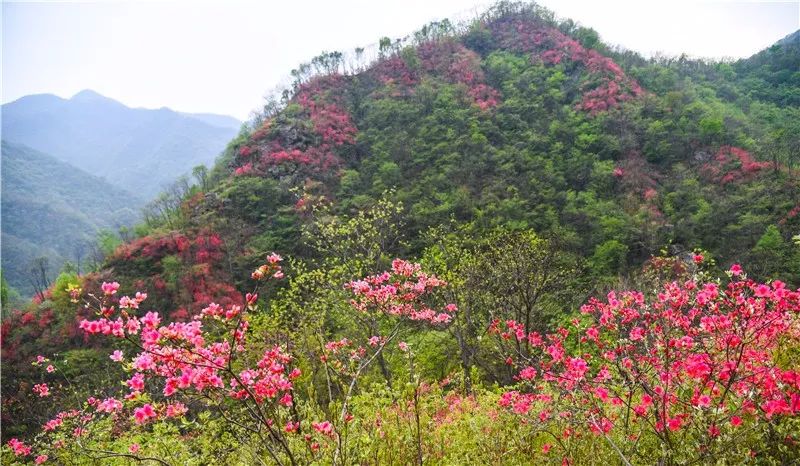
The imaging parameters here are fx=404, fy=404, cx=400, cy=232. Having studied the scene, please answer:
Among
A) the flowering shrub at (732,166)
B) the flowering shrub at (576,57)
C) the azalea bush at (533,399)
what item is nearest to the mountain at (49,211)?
the flowering shrub at (576,57)

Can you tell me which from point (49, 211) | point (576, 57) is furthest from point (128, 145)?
point (576, 57)

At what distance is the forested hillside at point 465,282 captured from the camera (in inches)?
121

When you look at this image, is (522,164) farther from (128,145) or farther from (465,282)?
(128,145)

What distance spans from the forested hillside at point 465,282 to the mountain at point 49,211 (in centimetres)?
4684

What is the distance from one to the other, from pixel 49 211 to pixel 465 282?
101 meters

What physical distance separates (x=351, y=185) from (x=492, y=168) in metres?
9.22

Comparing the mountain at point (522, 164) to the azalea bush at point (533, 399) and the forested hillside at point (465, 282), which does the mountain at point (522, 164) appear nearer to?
the forested hillside at point (465, 282)

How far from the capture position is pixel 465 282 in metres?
9.48

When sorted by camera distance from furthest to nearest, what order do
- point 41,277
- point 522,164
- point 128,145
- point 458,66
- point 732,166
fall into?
point 128,145
point 41,277
point 458,66
point 522,164
point 732,166

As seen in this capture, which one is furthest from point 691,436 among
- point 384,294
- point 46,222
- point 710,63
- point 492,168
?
point 46,222

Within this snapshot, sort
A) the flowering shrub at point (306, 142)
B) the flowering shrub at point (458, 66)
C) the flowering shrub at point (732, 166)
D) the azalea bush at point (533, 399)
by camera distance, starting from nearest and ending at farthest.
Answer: the azalea bush at point (533, 399), the flowering shrub at point (732, 166), the flowering shrub at point (306, 142), the flowering shrub at point (458, 66)

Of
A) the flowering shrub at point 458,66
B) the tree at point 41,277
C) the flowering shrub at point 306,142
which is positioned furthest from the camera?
the tree at point 41,277

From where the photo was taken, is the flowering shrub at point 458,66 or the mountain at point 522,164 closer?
the mountain at point 522,164

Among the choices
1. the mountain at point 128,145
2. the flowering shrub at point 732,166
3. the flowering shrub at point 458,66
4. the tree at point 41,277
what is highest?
the mountain at point 128,145
